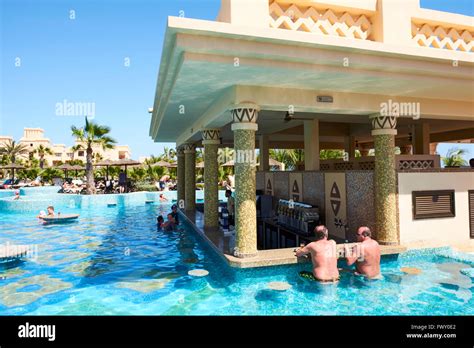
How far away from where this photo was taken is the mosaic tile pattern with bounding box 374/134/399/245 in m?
8.15

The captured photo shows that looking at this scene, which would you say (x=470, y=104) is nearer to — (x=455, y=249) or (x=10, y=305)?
(x=455, y=249)

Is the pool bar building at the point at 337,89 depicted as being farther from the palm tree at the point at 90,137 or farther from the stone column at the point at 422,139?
the palm tree at the point at 90,137

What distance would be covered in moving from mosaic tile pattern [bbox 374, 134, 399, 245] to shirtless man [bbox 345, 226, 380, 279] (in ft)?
4.72

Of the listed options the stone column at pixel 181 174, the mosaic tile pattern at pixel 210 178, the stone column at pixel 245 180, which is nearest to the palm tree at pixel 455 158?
the stone column at pixel 181 174

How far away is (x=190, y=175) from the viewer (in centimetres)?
1600

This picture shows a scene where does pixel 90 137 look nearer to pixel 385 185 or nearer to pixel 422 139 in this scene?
pixel 422 139

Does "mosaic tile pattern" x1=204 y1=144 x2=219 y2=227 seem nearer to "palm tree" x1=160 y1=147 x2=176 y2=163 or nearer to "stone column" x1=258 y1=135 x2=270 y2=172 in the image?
"stone column" x1=258 y1=135 x2=270 y2=172

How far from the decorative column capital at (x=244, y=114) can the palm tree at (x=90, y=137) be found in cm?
2166

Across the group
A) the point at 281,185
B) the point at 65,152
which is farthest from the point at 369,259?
the point at 65,152

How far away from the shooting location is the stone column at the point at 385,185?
8148mm

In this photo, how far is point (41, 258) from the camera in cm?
941
